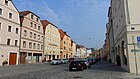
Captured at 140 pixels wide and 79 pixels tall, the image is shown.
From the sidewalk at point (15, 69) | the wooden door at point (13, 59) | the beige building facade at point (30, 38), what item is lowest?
the sidewalk at point (15, 69)

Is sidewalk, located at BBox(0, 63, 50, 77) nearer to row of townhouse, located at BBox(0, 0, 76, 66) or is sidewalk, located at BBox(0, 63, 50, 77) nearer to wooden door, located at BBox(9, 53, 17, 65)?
row of townhouse, located at BBox(0, 0, 76, 66)


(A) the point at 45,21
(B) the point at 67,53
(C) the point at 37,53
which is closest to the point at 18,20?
(C) the point at 37,53

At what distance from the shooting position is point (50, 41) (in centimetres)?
6266

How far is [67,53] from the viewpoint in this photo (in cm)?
8656

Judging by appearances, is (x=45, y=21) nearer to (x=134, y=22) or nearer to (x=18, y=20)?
(x=18, y=20)

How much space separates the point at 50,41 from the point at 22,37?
2059 cm

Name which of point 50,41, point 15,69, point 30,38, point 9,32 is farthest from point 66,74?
point 50,41

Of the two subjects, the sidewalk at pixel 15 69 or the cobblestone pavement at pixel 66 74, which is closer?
the cobblestone pavement at pixel 66 74

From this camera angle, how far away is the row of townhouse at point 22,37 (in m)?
35.9

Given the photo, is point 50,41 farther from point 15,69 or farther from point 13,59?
point 15,69

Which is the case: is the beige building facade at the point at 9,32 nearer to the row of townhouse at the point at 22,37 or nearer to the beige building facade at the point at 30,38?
the row of townhouse at the point at 22,37

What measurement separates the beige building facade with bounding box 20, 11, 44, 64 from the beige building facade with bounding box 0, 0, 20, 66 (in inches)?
102

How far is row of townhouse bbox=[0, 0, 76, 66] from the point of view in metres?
35.9

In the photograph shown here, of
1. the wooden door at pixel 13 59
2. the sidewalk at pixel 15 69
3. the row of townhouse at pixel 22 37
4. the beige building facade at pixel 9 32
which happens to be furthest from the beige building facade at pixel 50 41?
the sidewalk at pixel 15 69
